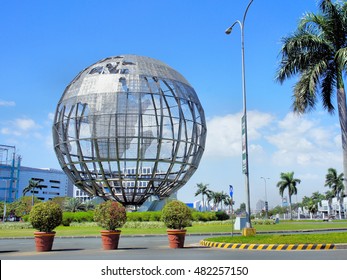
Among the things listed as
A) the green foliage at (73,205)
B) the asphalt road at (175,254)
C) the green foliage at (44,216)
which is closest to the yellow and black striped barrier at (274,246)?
the asphalt road at (175,254)

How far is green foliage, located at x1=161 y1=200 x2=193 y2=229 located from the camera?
15195 millimetres

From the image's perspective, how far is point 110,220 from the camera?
591 inches

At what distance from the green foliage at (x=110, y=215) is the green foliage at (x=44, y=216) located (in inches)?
64.0

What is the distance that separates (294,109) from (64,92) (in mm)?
23298

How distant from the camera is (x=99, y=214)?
15.2m

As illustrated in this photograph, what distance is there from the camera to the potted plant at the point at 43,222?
15.1 m

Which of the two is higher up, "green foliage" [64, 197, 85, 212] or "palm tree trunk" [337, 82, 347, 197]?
"palm tree trunk" [337, 82, 347, 197]

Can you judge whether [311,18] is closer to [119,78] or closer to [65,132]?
[119,78]

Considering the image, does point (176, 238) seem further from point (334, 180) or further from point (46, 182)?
point (46, 182)

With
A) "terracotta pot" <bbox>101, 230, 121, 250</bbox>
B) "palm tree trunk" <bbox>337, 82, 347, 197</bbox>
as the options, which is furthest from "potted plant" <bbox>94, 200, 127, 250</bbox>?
"palm tree trunk" <bbox>337, 82, 347, 197</bbox>

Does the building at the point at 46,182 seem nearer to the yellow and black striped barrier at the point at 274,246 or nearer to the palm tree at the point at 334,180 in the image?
the palm tree at the point at 334,180

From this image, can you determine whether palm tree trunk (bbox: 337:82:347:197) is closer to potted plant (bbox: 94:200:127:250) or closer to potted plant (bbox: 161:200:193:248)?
potted plant (bbox: 161:200:193:248)

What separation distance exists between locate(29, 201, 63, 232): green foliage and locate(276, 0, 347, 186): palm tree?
12.8 m
